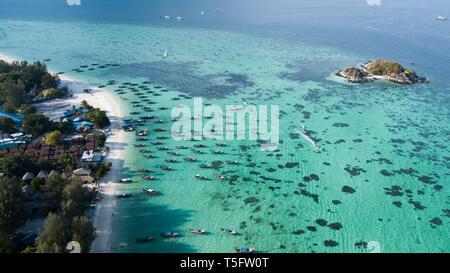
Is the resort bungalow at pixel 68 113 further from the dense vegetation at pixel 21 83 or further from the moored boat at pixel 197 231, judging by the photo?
the moored boat at pixel 197 231

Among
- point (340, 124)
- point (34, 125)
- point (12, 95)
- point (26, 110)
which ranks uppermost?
point (12, 95)

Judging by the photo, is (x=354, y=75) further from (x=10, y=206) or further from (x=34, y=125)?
(x=10, y=206)

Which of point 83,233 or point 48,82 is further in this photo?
point 48,82

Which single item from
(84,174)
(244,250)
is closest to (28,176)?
(84,174)

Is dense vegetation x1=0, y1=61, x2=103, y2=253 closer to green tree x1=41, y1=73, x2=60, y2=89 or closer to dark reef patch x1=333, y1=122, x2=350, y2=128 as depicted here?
green tree x1=41, y1=73, x2=60, y2=89

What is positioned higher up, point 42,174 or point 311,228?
point 42,174
